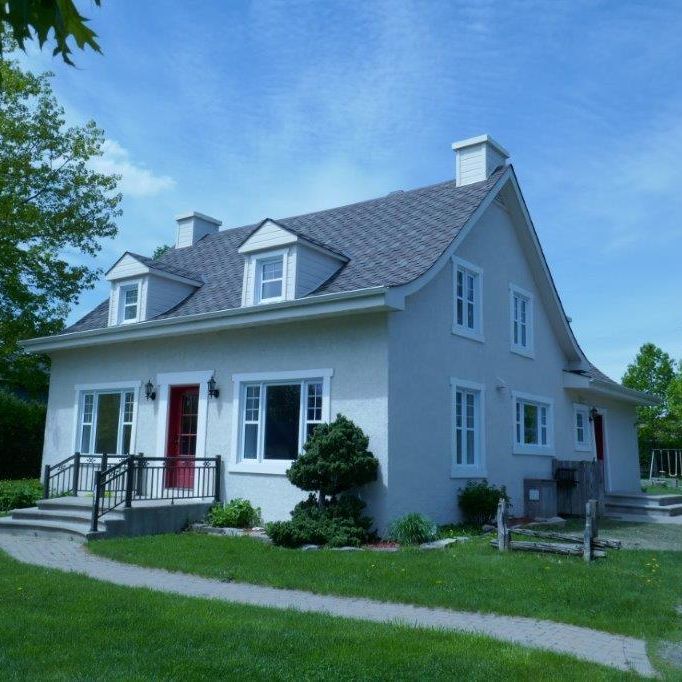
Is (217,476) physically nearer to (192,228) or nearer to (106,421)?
(106,421)

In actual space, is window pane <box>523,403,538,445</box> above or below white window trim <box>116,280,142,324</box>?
below

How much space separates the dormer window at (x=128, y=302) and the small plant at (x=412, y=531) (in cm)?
819

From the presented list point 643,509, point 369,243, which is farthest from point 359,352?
point 643,509

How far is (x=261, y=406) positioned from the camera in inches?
546

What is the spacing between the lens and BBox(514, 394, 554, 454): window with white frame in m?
16.6

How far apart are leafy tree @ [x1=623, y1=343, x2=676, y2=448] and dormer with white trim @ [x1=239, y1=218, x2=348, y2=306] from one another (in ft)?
109

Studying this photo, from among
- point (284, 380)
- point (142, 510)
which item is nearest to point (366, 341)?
point (284, 380)

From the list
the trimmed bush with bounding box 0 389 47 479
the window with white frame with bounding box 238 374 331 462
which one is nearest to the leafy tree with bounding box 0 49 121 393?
the trimmed bush with bounding box 0 389 47 479

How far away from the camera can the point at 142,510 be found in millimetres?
12711

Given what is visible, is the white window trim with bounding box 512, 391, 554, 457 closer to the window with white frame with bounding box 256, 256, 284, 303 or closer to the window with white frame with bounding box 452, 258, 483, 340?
the window with white frame with bounding box 452, 258, 483, 340

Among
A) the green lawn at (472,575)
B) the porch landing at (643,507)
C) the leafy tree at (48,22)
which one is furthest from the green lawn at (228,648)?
the porch landing at (643,507)

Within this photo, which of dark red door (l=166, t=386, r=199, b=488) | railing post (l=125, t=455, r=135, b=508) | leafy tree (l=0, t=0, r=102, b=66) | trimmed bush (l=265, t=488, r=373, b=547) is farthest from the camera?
dark red door (l=166, t=386, r=199, b=488)

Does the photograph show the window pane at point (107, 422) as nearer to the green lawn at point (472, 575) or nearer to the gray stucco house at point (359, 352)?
the gray stucco house at point (359, 352)

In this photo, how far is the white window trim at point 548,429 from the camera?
16328mm
